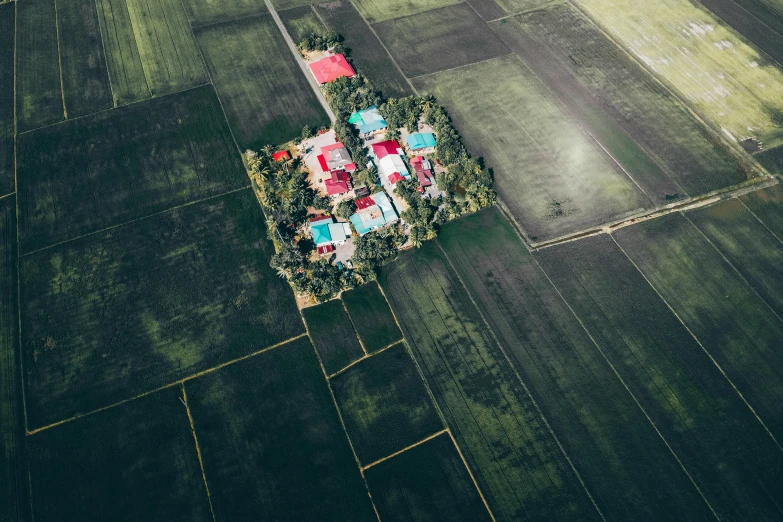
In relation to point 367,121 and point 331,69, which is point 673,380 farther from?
point 331,69

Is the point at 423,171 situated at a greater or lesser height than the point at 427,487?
greater

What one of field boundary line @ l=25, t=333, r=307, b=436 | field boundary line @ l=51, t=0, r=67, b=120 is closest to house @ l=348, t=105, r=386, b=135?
field boundary line @ l=25, t=333, r=307, b=436

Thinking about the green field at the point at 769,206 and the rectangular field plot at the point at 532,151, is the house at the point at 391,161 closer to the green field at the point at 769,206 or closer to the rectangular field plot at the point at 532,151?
the rectangular field plot at the point at 532,151

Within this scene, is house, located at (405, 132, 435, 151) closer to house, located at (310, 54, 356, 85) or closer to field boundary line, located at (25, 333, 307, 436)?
house, located at (310, 54, 356, 85)

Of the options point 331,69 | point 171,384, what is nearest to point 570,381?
point 171,384

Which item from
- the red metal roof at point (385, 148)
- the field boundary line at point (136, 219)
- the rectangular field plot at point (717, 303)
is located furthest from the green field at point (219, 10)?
the rectangular field plot at point (717, 303)

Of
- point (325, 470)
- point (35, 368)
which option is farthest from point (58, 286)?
point (325, 470)
